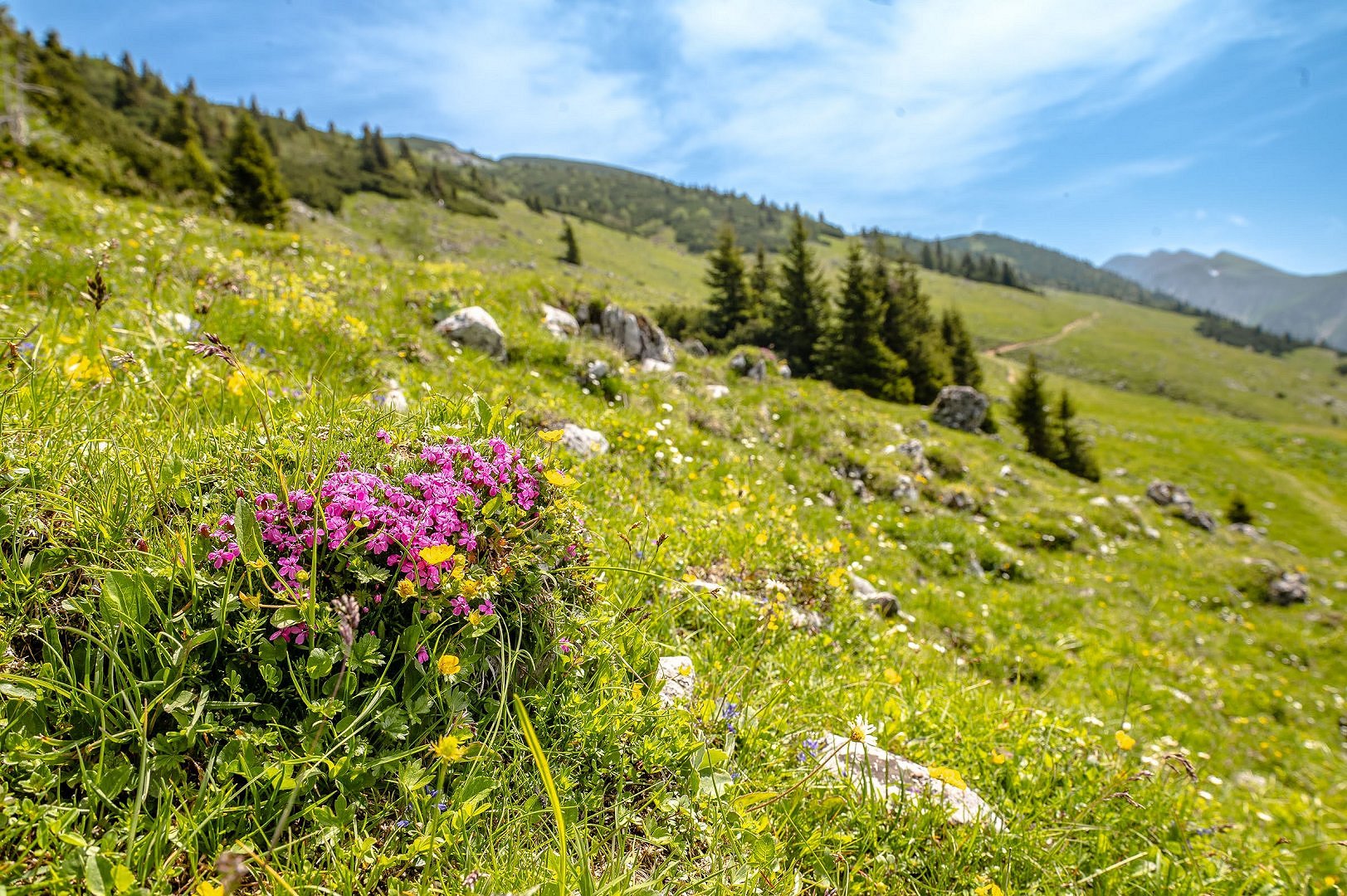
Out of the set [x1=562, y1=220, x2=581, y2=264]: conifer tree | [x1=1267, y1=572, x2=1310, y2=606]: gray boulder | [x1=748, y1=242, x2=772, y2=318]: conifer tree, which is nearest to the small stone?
[x1=1267, y1=572, x2=1310, y2=606]: gray boulder

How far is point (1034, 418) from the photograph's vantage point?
3039 cm

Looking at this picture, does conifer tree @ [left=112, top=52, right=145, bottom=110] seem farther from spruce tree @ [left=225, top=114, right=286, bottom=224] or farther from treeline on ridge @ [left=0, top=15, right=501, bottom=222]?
spruce tree @ [left=225, top=114, right=286, bottom=224]

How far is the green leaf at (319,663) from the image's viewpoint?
1.97 metres

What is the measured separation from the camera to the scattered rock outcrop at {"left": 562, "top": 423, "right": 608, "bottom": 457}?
585 centimetres

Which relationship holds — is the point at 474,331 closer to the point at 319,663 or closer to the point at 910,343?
the point at 319,663

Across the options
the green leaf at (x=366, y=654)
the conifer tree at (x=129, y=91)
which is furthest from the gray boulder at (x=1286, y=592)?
the conifer tree at (x=129, y=91)

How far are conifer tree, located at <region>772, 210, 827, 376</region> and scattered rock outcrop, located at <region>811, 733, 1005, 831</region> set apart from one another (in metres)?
27.6

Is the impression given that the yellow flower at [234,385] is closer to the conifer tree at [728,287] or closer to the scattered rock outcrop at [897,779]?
the scattered rock outcrop at [897,779]

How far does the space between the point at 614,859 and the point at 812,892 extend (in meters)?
0.99

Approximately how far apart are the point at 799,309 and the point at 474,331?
24.0 meters

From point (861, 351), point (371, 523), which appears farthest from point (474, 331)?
point (861, 351)

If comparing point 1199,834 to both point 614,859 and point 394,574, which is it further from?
point 394,574

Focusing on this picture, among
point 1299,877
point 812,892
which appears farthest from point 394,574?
point 1299,877

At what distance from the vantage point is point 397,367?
6723mm
